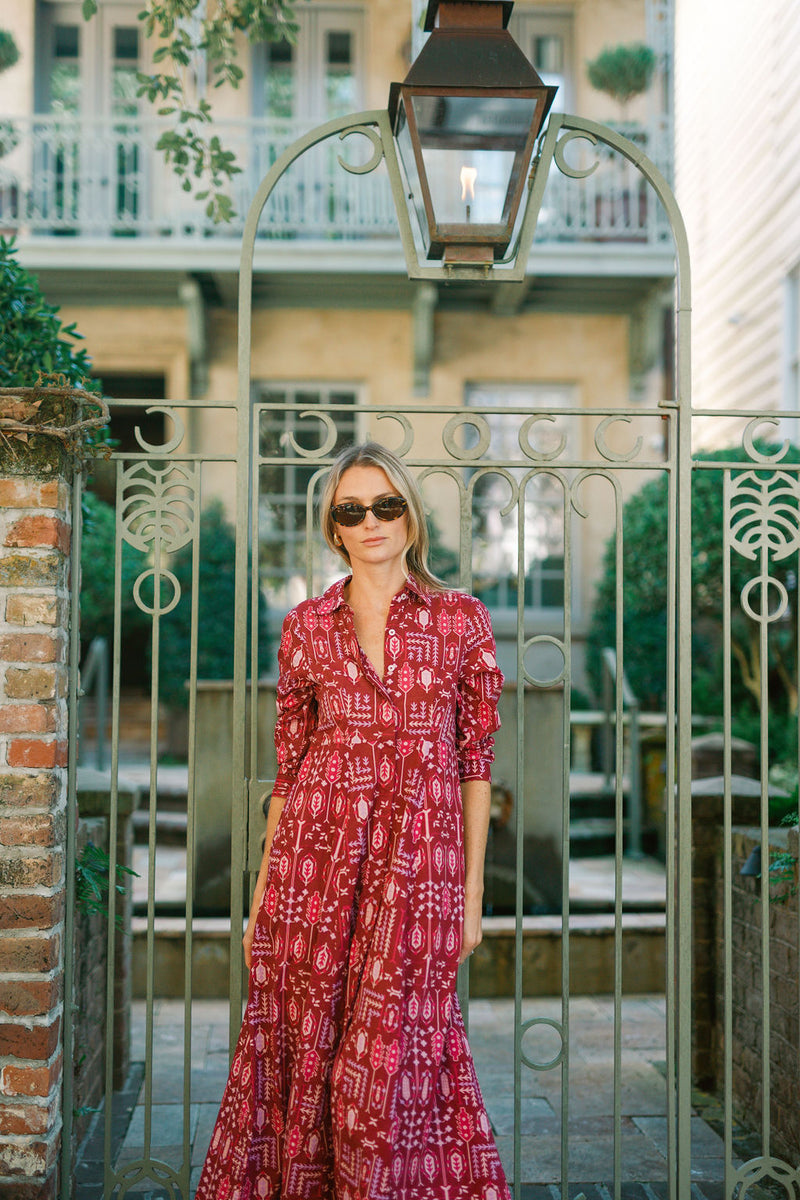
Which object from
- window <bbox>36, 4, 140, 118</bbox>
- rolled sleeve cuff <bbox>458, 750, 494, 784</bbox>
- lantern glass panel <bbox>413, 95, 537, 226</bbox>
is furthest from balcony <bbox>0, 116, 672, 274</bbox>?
rolled sleeve cuff <bbox>458, 750, 494, 784</bbox>

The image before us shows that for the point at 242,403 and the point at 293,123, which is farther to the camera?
the point at 293,123

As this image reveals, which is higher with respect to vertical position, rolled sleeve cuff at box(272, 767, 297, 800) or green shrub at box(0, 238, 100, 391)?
green shrub at box(0, 238, 100, 391)

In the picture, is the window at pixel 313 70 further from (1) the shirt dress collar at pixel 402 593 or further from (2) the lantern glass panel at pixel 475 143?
(1) the shirt dress collar at pixel 402 593

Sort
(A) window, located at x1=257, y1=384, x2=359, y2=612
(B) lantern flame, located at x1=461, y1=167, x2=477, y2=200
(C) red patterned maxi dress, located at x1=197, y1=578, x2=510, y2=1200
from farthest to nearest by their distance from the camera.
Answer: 1. (A) window, located at x1=257, y1=384, x2=359, y2=612
2. (B) lantern flame, located at x1=461, y1=167, x2=477, y2=200
3. (C) red patterned maxi dress, located at x1=197, y1=578, x2=510, y2=1200

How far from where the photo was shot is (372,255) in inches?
320

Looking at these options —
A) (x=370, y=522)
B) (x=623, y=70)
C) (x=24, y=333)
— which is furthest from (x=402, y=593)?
(x=623, y=70)

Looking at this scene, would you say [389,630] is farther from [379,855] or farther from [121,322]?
[121,322]

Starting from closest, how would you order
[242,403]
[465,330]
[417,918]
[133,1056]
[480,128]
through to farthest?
[417,918] < [480,128] < [242,403] < [133,1056] < [465,330]

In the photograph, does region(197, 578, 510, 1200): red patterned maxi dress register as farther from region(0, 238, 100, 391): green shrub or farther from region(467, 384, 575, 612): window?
region(467, 384, 575, 612): window

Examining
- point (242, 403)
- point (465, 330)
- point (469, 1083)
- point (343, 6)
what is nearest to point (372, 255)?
point (465, 330)

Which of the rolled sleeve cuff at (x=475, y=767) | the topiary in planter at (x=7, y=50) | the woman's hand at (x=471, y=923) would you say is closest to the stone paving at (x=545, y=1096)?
the woman's hand at (x=471, y=923)

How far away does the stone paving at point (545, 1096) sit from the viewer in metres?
2.94

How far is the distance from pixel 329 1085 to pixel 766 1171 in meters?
1.17

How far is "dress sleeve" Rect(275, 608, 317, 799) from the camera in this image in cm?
227
